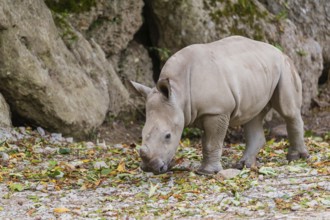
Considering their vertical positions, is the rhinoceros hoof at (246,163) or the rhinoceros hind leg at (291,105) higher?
the rhinoceros hind leg at (291,105)

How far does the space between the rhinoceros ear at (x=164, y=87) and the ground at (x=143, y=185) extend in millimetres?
1041

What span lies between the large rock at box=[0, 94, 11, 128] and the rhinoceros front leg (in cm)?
401

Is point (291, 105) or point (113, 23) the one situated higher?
point (113, 23)

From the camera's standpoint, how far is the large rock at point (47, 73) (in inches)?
472

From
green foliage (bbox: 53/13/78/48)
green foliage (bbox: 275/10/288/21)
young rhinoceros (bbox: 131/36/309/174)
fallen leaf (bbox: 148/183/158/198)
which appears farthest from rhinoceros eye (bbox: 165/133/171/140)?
green foliage (bbox: 275/10/288/21)

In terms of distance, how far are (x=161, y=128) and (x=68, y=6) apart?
6.49m

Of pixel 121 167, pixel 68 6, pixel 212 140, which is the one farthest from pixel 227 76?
pixel 68 6

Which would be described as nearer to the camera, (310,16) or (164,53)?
(164,53)

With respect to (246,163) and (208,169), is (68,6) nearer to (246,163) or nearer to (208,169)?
(246,163)

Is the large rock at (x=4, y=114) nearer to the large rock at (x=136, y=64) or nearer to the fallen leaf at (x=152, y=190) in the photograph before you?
the large rock at (x=136, y=64)

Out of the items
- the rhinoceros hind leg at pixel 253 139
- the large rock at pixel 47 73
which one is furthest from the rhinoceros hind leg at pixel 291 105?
the large rock at pixel 47 73

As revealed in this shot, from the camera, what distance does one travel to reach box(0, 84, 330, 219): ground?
7.25 m

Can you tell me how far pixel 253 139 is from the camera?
1019cm

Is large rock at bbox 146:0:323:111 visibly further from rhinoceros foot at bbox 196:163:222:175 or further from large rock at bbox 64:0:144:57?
rhinoceros foot at bbox 196:163:222:175
